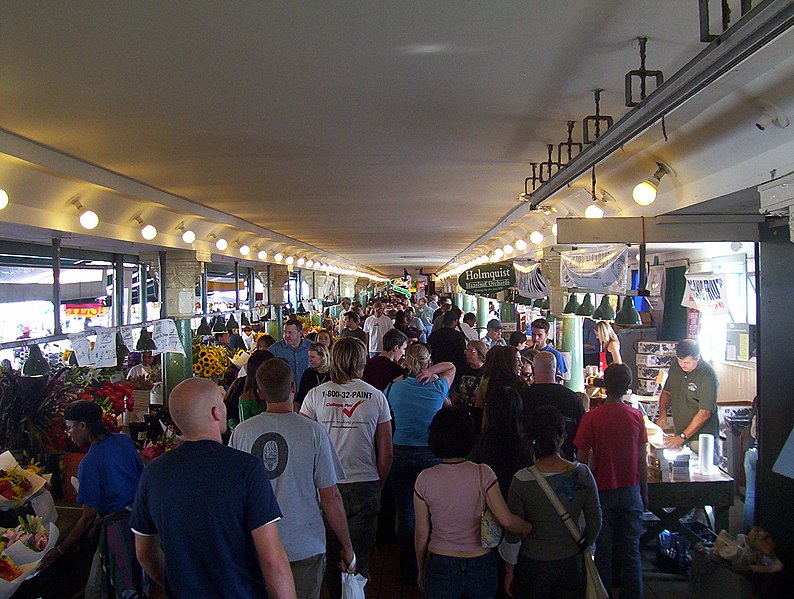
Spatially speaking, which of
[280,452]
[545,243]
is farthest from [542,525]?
[545,243]

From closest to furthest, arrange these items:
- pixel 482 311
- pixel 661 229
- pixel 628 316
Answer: pixel 661 229, pixel 628 316, pixel 482 311

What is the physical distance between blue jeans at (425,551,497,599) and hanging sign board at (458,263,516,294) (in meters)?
7.47

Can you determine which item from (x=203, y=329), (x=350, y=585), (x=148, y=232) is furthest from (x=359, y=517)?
(x=203, y=329)

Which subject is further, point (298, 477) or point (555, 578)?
point (555, 578)

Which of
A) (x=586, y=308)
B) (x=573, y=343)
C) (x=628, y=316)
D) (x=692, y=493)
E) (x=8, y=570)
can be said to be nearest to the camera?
(x=8, y=570)

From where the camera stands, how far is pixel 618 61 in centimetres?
332

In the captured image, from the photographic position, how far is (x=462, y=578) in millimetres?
3258

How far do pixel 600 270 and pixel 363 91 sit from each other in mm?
3293

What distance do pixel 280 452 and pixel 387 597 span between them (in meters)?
2.21

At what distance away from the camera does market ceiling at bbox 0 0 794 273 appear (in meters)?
2.77

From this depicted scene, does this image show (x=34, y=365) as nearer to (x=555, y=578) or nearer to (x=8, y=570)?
(x=8, y=570)

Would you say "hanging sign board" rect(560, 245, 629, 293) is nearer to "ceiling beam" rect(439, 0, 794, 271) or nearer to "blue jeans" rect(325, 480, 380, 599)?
"ceiling beam" rect(439, 0, 794, 271)

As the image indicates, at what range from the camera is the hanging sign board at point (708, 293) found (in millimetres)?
7230

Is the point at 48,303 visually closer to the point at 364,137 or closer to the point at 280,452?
the point at 364,137
